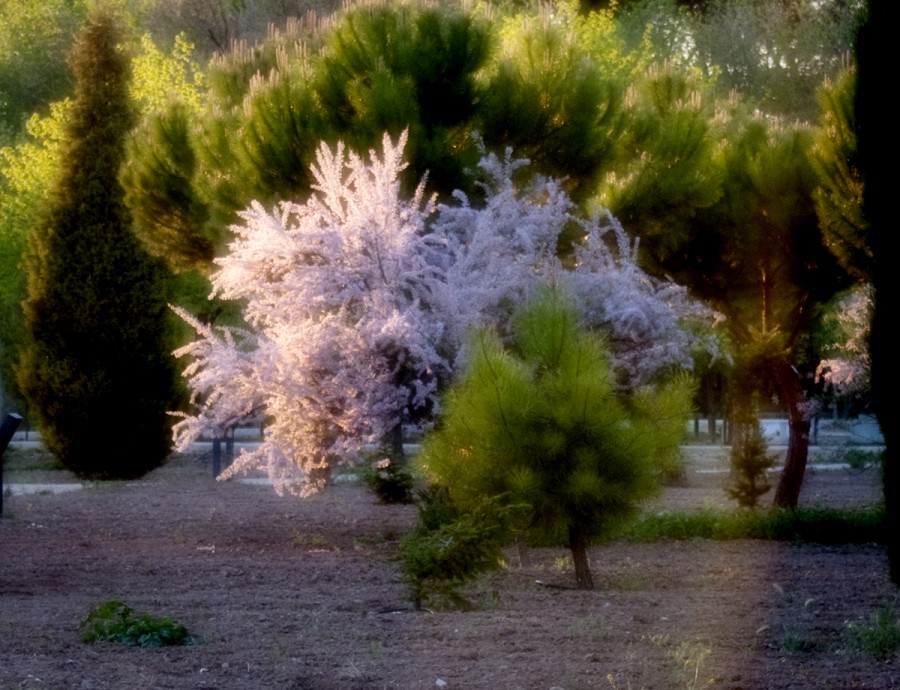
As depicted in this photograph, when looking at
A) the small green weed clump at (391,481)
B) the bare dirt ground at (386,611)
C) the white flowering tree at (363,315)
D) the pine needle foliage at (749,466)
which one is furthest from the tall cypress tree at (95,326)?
the pine needle foliage at (749,466)

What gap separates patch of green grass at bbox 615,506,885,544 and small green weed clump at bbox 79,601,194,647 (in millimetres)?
6468

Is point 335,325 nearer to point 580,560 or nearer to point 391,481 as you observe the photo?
point 580,560

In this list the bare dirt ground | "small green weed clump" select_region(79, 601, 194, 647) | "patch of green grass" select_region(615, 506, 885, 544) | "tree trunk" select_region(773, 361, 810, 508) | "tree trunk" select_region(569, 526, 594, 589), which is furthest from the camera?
"tree trunk" select_region(773, 361, 810, 508)

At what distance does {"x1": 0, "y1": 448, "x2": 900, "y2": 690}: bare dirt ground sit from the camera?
240 inches

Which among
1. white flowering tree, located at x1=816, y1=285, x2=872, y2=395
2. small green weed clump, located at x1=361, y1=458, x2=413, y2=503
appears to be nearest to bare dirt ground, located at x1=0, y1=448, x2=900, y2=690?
small green weed clump, located at x1=361, y1=458, x2=413, y2=503

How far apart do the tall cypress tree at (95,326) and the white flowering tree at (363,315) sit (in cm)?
796

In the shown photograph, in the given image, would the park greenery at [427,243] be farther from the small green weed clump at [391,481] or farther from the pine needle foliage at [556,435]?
the small green weed clump at [391,481]

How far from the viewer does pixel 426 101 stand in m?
13.6

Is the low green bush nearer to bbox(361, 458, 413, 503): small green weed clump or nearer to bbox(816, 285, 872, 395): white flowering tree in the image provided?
bbox(361, 458, 413, 503): small green weed clump

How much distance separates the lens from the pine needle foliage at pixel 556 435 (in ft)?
28.0

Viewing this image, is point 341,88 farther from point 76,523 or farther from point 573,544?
point 573,544

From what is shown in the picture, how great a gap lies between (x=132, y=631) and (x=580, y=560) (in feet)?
11.1

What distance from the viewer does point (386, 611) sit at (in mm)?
8172

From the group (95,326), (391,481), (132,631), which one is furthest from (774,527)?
(95,326)
